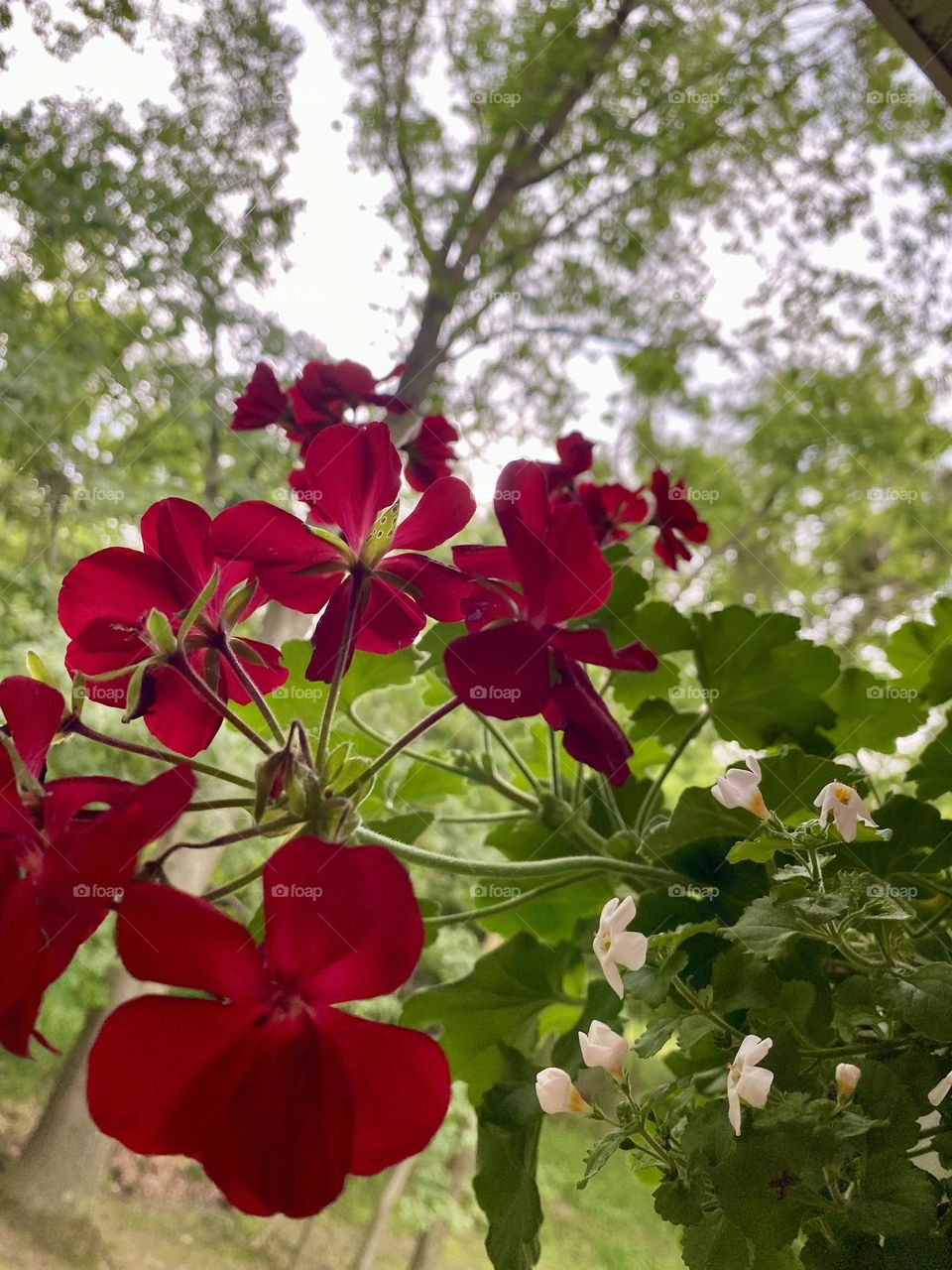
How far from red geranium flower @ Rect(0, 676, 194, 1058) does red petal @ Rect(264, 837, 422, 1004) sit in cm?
4

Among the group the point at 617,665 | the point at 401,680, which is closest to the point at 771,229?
the point at 401,680

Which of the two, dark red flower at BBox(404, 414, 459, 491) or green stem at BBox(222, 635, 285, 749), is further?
dark red flower at BBox(404, 414, 459, 491)

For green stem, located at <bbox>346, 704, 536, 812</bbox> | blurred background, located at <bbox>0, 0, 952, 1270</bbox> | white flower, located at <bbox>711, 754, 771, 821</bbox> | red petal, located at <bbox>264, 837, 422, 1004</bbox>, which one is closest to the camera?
red petal, located at <bbox>264, 837, 422, 1004</bbox>

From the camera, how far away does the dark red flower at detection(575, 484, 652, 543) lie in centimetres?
50

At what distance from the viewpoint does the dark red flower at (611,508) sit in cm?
50

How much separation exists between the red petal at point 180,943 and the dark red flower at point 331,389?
332mm

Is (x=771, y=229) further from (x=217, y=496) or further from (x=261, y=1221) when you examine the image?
(x=261, y=1221)

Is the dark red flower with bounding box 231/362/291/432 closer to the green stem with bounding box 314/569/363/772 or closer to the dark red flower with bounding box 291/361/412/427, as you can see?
the dark red flower with bounding box 291/361/412/427

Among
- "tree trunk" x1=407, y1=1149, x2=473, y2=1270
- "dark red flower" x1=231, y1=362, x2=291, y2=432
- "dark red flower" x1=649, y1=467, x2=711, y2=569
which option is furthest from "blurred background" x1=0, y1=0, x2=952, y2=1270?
"dark red flower" x1=231, y1=362, x2=291, y2=432

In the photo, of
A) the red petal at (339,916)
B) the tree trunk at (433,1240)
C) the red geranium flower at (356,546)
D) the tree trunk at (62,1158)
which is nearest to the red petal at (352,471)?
the red geranium flower at (356,546)

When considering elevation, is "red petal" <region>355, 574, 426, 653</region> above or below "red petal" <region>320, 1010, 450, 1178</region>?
above

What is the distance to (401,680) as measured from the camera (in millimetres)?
490

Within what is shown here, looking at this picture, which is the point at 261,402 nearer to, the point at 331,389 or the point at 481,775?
the point at 331,389

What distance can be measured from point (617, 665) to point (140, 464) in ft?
5.15
